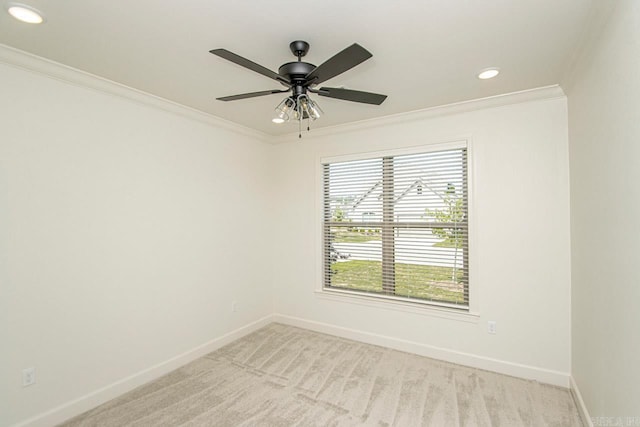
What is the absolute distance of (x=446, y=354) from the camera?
3.08m

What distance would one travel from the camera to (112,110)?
252 cm

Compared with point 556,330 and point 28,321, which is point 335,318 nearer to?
point 556,330

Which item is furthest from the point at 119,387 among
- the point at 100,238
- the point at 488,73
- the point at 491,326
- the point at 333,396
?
the point at 488,73

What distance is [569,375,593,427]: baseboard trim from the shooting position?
2037mm

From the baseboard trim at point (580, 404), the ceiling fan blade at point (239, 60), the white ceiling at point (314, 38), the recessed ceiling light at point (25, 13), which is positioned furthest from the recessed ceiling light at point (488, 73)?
the recessed ceiling light at point (25, 13)

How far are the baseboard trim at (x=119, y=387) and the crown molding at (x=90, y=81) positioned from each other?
2.43m

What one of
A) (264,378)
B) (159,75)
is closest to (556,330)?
(264,378)

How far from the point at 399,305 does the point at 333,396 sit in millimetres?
1287

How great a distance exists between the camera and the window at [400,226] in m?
3.14

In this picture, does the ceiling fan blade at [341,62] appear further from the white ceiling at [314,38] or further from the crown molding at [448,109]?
the crown molding at [448,109]

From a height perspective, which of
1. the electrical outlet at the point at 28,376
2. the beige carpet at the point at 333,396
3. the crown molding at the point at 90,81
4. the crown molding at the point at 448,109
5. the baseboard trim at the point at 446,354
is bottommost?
the beige carpet at the point at 333,396

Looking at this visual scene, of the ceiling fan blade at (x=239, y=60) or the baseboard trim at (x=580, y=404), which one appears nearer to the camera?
the ceiling fan blade at (x=239, y=60)

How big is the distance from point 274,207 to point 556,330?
3.42 metres

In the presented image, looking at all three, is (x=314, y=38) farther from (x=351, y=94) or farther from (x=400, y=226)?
(x=400, y=226)
